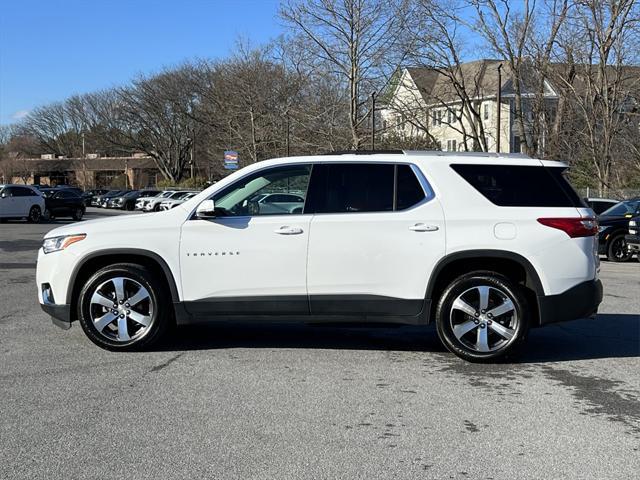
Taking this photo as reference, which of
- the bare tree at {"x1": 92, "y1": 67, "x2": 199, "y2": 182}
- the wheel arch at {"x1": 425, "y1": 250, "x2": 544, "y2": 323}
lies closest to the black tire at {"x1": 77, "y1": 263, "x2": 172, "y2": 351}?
the wheel arch at {"x1": 425, "y1": 250, "x2": 544, "y2": 323}

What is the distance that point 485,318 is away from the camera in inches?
248

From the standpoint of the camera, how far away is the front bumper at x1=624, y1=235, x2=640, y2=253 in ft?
49.5

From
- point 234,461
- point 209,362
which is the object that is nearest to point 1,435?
point 234,461

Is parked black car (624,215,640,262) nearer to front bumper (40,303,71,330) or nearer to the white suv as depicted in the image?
the white suv

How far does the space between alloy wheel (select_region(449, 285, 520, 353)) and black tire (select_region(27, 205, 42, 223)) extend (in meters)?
27.0

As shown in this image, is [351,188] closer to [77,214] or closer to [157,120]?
[77,214]

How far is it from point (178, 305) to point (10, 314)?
3317mm

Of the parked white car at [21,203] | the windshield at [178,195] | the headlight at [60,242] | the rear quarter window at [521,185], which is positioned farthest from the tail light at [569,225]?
the windshield at [178,195]

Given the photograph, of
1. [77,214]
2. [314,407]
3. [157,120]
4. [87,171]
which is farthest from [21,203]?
[87,171]

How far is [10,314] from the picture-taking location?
28.3 feet

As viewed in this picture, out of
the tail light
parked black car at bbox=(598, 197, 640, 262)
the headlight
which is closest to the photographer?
the tail light

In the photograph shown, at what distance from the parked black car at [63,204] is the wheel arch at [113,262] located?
2680cm

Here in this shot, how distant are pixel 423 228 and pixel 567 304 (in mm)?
1441

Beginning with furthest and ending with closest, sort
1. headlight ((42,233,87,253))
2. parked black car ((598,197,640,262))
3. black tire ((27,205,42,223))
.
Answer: black tire ((27,205,42,223)) < parked black car ((598,197,640,262)) < headlight ((42,233,87,253))
